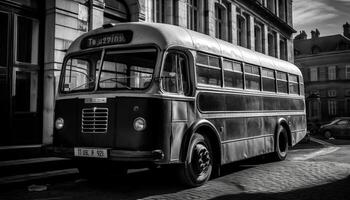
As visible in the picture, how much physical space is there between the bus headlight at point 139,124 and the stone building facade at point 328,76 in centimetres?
5008

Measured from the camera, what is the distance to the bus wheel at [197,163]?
710 cm

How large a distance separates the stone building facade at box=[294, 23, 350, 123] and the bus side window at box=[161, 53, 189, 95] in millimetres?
49001

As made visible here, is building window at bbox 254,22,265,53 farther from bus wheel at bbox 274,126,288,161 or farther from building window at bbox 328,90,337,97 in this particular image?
building window at bbox 328,90,337,97

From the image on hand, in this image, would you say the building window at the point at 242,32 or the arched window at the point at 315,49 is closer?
the building window at the point at 242,32

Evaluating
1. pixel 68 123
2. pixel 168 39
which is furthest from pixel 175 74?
pixel 68 123

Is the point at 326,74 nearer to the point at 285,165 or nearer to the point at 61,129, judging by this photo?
the point at 285,165

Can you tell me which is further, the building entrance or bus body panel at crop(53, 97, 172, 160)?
the building entrance

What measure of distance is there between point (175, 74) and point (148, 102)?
0.75m

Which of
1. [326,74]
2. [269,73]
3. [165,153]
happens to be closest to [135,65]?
[165,153]

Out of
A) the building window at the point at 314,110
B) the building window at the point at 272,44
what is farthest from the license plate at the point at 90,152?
the building window at the point at 314,110

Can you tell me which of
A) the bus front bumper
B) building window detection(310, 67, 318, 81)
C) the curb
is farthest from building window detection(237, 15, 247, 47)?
building window detection(310, 67, 318, 81)

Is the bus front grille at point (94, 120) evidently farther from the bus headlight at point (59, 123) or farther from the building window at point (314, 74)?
the building window at point (314, 74)

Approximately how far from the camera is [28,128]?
38.8ft

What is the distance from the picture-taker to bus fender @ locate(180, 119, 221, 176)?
7013 millimetres
